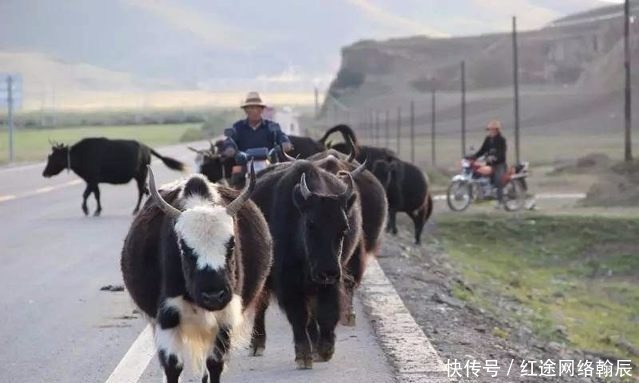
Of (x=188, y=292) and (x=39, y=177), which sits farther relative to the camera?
(x=39, y=177)

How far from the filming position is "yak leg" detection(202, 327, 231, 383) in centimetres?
879

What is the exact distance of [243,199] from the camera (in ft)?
29.2

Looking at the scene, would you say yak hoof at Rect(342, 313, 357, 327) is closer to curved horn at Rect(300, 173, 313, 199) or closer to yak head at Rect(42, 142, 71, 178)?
curved horn at Rect(300, 173, 313, 199)

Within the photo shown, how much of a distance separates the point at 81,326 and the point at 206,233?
4.35 meters

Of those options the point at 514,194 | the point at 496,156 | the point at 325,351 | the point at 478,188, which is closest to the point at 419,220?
the point at 496,156

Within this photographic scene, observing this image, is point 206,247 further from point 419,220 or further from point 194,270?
point 419,220

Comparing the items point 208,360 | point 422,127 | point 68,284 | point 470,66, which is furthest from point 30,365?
point 470,66

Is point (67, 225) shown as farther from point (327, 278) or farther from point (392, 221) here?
point (327, 278)

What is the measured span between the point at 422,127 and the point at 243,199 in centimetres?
7227

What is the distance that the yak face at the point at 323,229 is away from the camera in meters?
9.88

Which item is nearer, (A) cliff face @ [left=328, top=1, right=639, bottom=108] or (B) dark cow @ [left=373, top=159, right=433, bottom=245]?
(B) dark cow @ [left=373, top=159, right=433, bottom=245]

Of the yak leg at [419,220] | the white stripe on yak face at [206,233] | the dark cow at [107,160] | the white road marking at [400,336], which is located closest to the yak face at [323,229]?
the white road marking at [400,336]

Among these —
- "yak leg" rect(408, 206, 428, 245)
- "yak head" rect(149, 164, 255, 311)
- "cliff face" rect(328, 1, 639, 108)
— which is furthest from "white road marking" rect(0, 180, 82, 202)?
"yak head" rect(149, 164, 255, 311)

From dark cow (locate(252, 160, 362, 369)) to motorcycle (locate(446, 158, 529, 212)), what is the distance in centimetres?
1735
